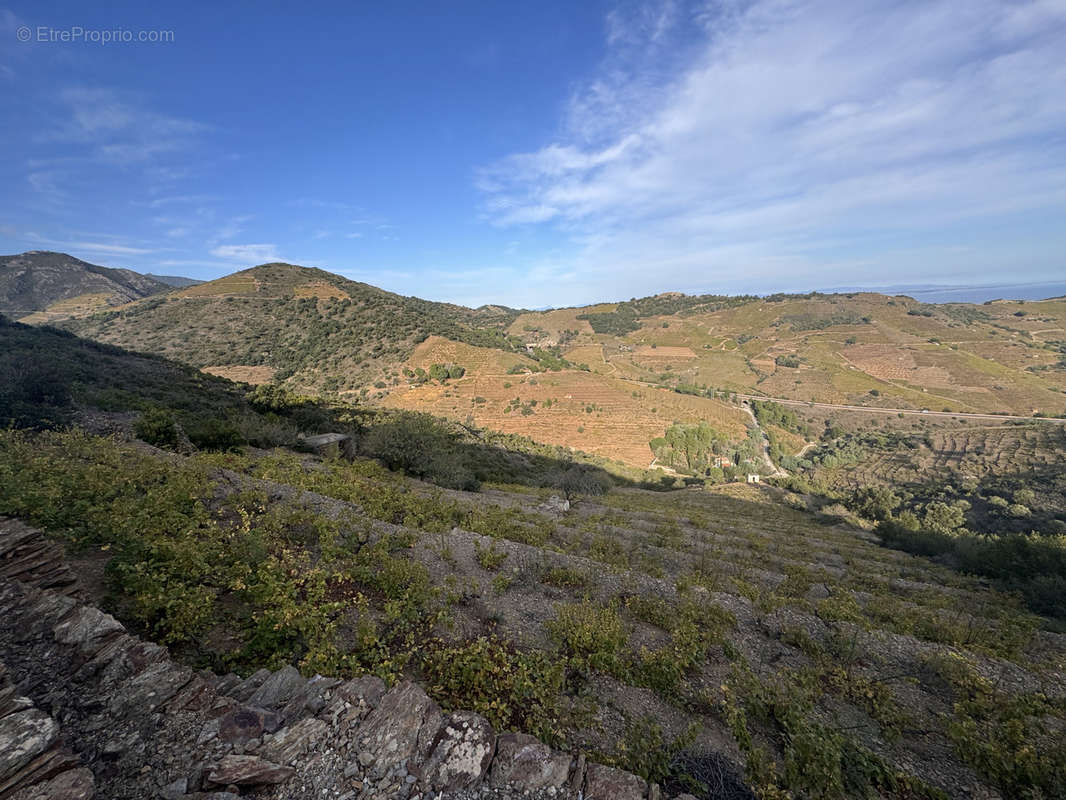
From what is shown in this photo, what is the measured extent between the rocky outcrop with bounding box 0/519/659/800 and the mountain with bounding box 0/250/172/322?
103m

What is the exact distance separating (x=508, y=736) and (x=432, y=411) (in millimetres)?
41689

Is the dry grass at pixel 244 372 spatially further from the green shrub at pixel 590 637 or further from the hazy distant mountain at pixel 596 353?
the green shrub at pixel 590 637

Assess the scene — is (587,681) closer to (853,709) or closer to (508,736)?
(508,736)

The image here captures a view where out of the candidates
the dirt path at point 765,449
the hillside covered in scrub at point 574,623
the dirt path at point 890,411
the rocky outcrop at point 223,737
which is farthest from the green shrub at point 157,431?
the dirt path at point 890,411

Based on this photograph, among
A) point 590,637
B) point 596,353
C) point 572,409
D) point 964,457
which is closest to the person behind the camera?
point 590,637

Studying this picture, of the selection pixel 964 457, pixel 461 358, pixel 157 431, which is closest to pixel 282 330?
pixel 461 358

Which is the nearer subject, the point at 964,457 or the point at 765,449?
the point at 964,457

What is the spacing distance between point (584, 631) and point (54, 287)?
136467mm

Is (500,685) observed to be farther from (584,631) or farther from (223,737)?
(223,737)

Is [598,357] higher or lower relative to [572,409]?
higher

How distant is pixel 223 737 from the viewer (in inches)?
114

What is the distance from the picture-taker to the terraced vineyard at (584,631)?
398cm

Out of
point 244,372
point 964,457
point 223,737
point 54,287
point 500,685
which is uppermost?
point 54,287

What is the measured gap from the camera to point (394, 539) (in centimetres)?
771
